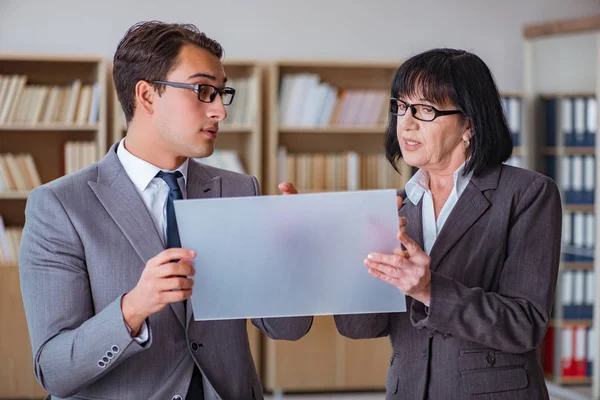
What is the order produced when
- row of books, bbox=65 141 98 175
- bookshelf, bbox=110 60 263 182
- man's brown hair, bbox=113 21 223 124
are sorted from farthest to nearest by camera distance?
bookshelf, bbox=110 60 263 182
row of books, bbox=65 141 98 175
man's brown hair, bbox=113 21 223 124

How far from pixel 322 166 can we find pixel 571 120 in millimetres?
1663

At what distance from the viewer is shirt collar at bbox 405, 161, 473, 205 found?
2014mm

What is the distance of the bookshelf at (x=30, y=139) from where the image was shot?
4.99 metres

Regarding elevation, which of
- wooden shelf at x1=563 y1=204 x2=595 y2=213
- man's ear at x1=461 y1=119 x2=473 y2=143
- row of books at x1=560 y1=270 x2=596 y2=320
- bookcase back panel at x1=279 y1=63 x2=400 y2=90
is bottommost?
row of books at x1=560 y1=270 x2=596 y2=320

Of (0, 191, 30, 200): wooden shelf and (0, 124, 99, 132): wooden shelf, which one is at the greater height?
(0, 124, 99, 132): wooden shelf

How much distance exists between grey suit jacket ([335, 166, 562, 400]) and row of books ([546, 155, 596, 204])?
11.4ft

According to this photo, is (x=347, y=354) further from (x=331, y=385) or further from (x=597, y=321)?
(x=597, y=321)

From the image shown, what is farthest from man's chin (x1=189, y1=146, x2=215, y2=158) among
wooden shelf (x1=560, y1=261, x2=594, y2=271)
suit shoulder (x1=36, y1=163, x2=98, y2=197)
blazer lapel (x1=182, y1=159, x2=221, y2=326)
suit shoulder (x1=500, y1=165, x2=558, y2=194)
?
wooden shelf (x1=560, y1=261, x2=594, y2=271)

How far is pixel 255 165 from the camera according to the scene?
5320 millimetres

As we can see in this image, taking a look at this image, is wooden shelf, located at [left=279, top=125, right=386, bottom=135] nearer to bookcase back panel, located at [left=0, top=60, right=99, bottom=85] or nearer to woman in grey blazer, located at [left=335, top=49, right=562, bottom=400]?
bookcase back panel, located at [left=0, top=60, right=99, bottom=85]

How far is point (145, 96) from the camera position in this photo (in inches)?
76.0

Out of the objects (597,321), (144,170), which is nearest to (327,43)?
(597,321)

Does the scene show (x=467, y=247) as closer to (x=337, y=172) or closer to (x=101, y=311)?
(x=101, y=311)

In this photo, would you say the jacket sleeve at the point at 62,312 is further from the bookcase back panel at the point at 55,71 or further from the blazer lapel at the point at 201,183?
the bookcase back panel at the point at 55,71
